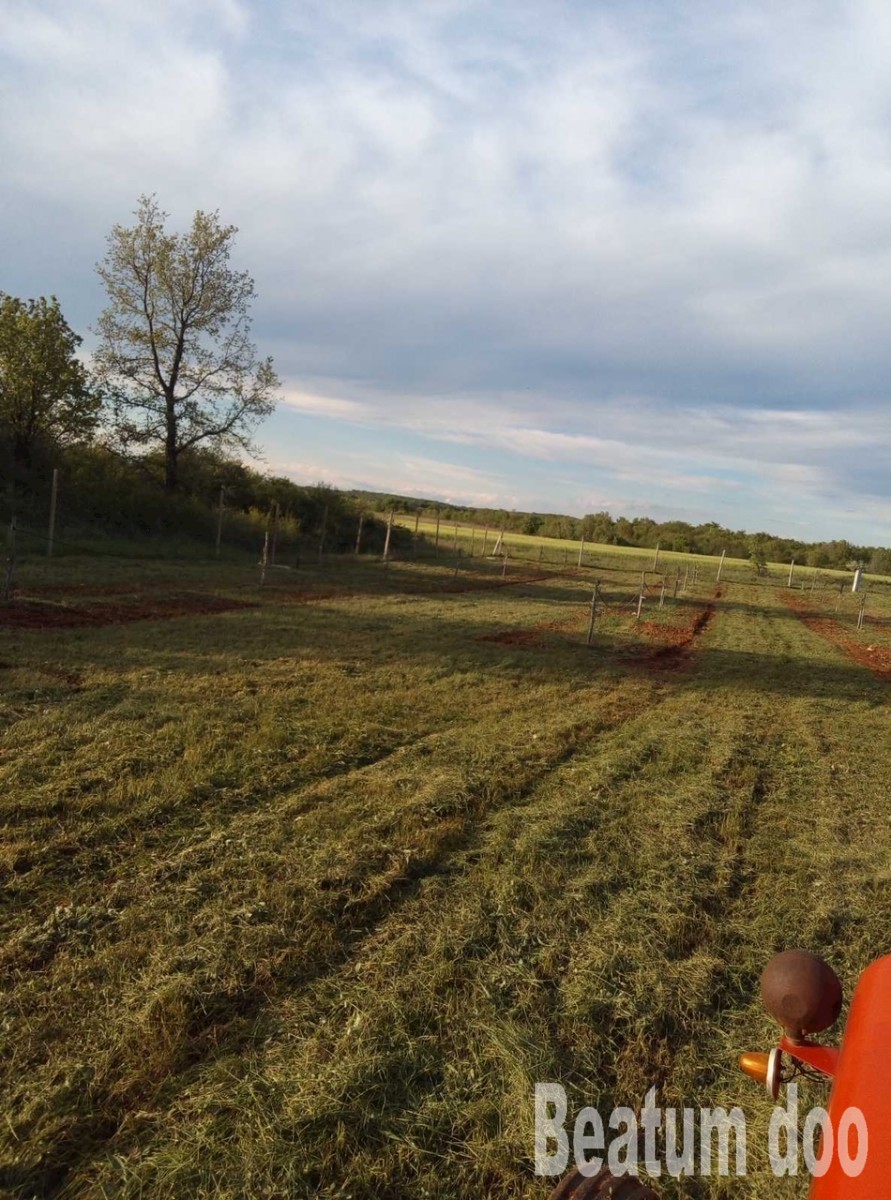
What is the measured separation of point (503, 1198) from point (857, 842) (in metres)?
3.88

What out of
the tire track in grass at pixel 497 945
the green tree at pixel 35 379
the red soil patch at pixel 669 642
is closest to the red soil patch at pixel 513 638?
the red soil patch at pixel 669 642

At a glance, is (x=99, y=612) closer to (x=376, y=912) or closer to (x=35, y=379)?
(x=376, y=912)

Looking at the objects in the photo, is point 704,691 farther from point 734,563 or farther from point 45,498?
point 734,563

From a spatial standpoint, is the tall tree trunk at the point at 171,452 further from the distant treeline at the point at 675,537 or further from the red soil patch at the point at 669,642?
the distant treeline at the point at 675,537

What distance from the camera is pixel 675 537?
255 feet

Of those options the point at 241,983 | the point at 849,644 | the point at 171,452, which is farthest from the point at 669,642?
the point at 171,452

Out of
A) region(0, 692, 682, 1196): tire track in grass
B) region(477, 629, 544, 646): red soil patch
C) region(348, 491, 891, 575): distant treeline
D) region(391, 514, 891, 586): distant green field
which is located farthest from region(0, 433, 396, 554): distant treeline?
region(348, 491, 891, 575): distant treeline

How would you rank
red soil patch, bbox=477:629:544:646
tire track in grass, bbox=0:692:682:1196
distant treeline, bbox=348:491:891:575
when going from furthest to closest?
1. distant treeline, bbox=348:491:891:575
2. red soil patch, bbox=477:629:544:646
3. tire track in grass, bbox=0:692:682:1196

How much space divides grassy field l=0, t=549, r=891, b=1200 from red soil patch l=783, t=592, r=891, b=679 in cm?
732

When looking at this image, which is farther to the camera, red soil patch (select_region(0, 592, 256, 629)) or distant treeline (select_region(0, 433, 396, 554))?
distant treeline (select_region(0, 433, 396, 554))

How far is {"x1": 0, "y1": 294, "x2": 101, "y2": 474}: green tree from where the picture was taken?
20.6m

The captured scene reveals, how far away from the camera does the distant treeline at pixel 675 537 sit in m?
71.2

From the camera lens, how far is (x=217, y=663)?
26.3ft

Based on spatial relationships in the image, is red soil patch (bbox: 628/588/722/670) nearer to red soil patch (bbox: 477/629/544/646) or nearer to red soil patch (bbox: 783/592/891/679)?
red soil patch (bbox: 477/629/544/646)
